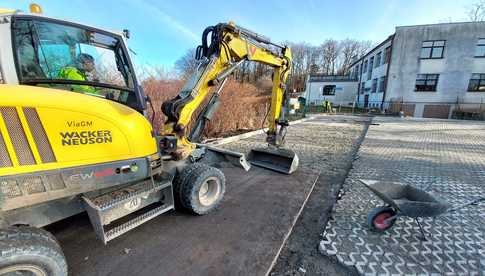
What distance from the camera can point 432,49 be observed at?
2181 cm

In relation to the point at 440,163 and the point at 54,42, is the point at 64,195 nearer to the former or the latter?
the point at 54,42

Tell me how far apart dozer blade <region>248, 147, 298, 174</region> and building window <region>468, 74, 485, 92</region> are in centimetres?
2664

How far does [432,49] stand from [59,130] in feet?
98.1

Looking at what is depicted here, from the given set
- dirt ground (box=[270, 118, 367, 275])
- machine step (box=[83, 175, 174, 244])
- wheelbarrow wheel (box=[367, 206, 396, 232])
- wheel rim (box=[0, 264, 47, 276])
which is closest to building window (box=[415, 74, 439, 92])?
dirt ground (box=[270, 118, 367, 275])

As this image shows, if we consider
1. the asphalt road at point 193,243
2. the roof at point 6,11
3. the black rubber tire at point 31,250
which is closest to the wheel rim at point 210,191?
the asphalt road at point 193,243

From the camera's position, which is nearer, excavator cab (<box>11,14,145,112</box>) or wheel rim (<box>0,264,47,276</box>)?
wheel rim (<box>0,264,47,276</box>)

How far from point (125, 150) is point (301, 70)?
177ft

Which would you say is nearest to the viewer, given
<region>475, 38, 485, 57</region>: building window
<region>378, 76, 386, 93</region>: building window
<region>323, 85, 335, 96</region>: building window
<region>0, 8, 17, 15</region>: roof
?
<region>0, 8, 17, 15</region>: roof

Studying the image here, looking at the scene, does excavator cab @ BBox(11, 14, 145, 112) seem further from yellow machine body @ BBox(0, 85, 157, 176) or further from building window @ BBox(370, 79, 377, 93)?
building window @ BBox(370, 79, 377, 93)

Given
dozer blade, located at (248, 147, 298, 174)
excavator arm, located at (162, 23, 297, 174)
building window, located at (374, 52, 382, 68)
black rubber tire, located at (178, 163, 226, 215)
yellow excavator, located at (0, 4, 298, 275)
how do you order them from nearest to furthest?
yellow excavator, located at (0, 4, 298, 275) → black rubber tire, located at (178, 163, 226, 215) → excavator arm, located at (162, 23, 297, 174) → dozer blade, located at (248, 147, 298, 174) → building window, located at (374, 52, 382, 68)

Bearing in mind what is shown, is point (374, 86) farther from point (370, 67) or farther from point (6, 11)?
point (6, 11)

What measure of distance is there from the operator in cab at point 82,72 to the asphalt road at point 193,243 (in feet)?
5.28

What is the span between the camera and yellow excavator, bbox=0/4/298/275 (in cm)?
152

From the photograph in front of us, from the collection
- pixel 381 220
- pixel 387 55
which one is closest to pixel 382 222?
pixel 381 220
